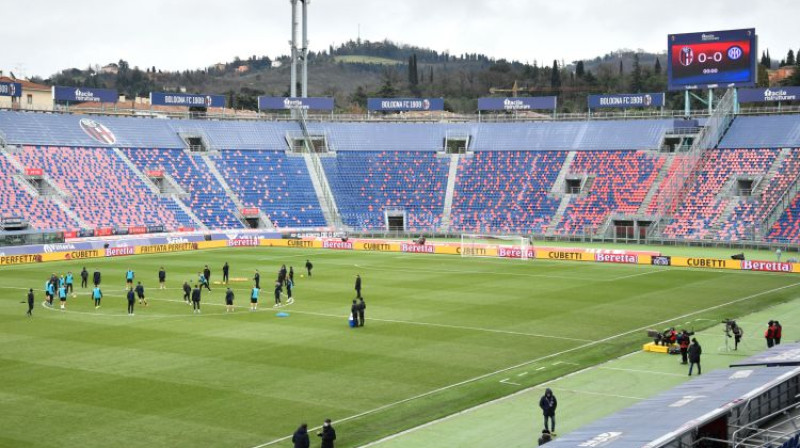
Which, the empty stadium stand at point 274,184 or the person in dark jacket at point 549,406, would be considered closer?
the person in dark jacket at point 549,406

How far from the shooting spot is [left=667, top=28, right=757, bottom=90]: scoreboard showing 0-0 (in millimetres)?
87062

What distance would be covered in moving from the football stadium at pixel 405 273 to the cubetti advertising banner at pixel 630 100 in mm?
356

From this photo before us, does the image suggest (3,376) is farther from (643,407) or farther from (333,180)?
(333,180)

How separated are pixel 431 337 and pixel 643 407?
18.9m

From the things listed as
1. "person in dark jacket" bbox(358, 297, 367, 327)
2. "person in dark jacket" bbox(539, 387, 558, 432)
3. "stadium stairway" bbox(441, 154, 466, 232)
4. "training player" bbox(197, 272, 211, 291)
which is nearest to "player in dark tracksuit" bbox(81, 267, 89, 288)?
"training player" bbox(197, 272, 211, 291)

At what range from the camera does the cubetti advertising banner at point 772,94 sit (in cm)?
9394

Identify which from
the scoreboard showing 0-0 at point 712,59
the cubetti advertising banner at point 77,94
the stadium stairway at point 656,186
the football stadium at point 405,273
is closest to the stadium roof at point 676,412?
the football stadium at point 405,273

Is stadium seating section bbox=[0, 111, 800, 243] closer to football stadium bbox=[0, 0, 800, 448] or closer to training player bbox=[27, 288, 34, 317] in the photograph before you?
football stadium bbox=[0, 0, 800, 448]

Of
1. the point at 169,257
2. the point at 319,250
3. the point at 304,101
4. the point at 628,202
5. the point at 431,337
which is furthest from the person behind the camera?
the point at 304,101

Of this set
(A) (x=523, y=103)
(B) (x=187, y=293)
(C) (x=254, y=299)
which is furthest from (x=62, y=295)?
(A) (x=523, y=103)

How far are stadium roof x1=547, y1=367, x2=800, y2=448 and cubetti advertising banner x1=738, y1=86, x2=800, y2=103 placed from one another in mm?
79649

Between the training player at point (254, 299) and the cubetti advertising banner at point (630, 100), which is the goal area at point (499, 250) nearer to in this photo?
the training player at point (254, 299)

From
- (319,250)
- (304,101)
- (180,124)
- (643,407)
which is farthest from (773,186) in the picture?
(643,407)

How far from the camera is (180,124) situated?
104375 mm
